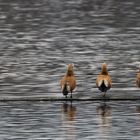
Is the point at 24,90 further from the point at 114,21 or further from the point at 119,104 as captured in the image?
the point at 114,21

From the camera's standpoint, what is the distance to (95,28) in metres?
60.4

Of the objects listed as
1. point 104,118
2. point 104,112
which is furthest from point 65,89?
point 104,118

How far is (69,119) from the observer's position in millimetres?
26562

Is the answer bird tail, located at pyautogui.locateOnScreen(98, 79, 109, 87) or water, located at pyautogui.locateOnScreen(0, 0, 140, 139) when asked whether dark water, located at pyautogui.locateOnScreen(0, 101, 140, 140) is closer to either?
water, located at pyautogui.locateOnScreen(0, 0, 140, 139)

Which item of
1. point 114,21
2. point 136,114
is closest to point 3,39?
point 114,21

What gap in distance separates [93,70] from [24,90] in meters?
7.05

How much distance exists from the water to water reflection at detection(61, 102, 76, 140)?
25 millimetres

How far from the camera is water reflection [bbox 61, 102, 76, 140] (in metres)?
23.4

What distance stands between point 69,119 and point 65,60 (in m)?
18.5

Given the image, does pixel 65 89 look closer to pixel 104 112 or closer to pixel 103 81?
pixel 103 81

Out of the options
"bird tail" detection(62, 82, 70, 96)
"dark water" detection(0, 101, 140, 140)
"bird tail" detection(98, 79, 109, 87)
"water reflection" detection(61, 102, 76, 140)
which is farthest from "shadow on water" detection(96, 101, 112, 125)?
"bird tail" detection(62, 82, 70, 96)

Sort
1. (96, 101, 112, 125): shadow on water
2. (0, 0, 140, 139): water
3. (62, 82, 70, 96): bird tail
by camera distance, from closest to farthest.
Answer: (0, 0, 140, 139): water < (96, 101, 112, 125): shadow on water < (62, 82, 70, 96): bird tail

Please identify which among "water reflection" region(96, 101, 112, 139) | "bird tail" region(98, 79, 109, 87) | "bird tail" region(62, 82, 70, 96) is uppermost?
"bird tail" region(98, 79, 109, 87)

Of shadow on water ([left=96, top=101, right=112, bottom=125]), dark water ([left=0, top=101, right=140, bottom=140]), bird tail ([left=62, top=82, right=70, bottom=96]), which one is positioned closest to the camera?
dark water ([left=0, top=101, right=140, bottom=140])
